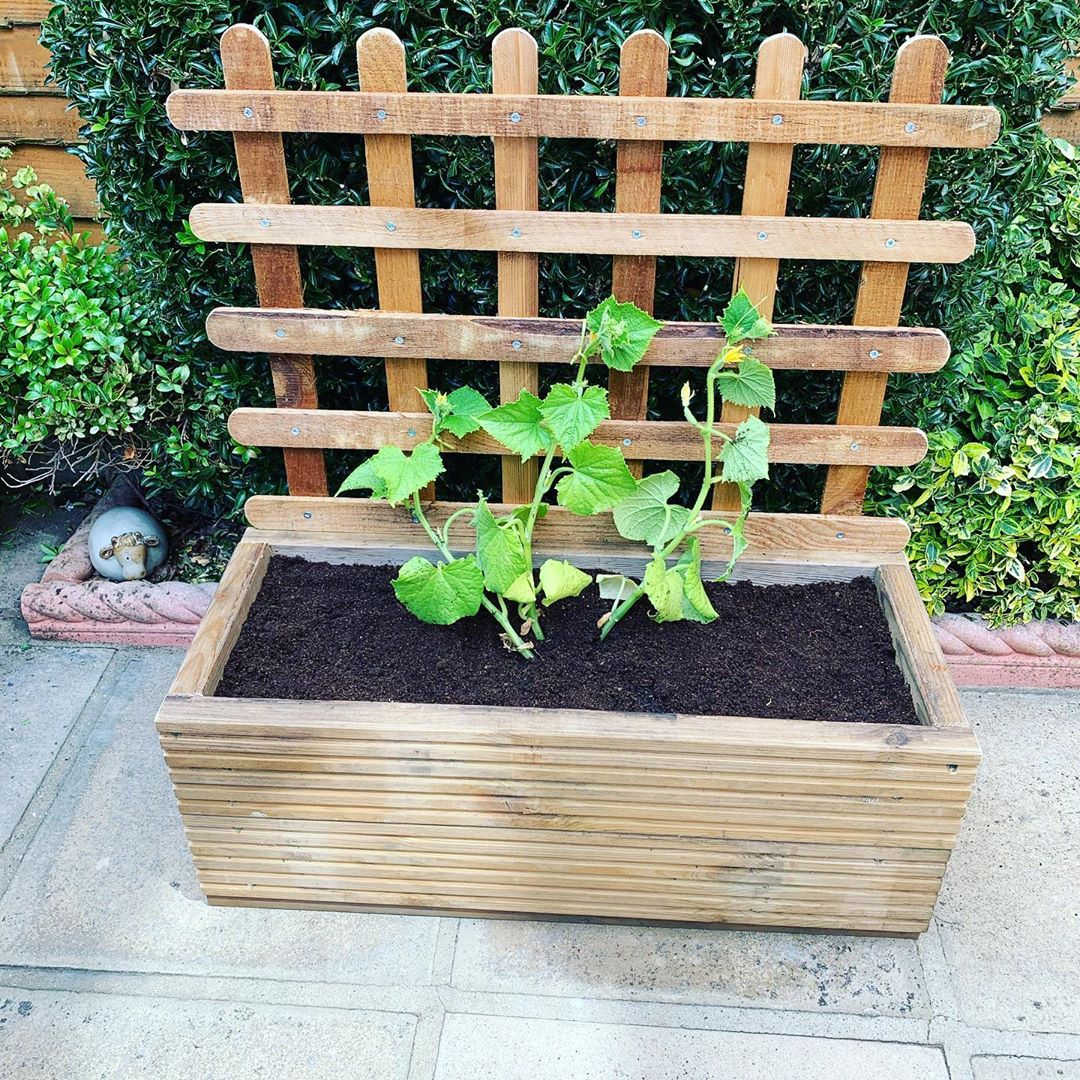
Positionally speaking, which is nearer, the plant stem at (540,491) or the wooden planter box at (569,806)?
the wooden planter box at (569,806)

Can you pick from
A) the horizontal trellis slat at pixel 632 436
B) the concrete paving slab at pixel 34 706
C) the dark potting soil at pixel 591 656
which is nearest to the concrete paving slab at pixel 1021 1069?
the dark potting soil at pixel 591 656

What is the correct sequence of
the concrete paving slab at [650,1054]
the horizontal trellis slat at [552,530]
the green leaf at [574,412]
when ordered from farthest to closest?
the horizontal trellis slat at [552,530] < the green leaf at [574,412] < the concrete paving slab at [650,1054]

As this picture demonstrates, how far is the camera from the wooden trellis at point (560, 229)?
1782 millimetres

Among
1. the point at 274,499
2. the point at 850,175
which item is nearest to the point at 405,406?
the point at 274,499

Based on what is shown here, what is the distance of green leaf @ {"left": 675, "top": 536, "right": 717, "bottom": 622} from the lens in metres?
1.94

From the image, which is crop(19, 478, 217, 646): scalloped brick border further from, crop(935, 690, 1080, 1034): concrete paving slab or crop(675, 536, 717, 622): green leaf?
crop(935, 690, 1080, 1034): concrete paving slab

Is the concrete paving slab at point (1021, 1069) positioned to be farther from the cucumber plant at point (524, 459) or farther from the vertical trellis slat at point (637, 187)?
the vertical trellis slat at point (637, 187)

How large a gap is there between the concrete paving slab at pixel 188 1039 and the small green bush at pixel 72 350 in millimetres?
1368

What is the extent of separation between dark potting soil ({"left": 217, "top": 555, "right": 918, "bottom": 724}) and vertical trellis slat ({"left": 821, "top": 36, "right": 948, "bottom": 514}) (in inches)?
9.2

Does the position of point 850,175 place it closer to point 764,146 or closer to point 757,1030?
point 764,146

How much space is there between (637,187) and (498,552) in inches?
28.6

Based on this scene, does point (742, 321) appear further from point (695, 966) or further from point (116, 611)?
point (116, 611)

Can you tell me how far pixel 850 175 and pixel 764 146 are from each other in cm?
29

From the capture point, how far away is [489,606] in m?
1.99
